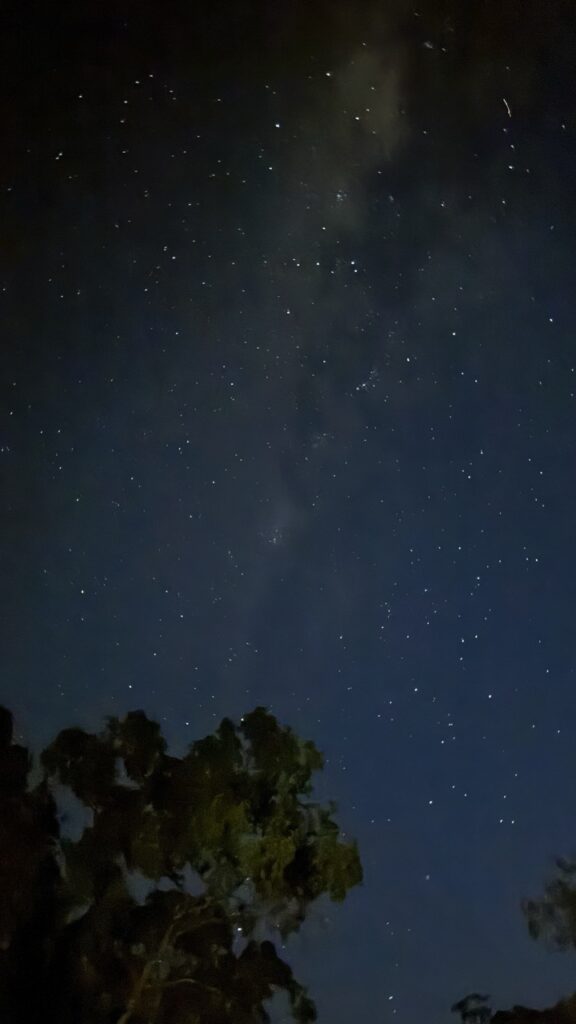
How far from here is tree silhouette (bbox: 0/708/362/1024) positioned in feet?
15.6

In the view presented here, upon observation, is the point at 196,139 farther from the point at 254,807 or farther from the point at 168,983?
the point at 168,983

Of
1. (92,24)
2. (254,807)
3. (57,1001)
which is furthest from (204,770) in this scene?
(92,24)

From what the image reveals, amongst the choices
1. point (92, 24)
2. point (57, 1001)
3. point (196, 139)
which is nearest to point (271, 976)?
point (57, 1001)

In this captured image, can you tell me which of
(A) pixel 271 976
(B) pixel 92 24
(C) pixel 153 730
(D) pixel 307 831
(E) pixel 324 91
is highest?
(B) pixel 92 24

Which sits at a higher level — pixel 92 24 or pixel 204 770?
pixel 92 24

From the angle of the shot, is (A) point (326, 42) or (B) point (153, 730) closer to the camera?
(A) point (326, 42)

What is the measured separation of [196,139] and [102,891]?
246cm

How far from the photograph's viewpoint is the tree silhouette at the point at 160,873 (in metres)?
4.75

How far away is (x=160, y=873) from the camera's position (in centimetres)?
493

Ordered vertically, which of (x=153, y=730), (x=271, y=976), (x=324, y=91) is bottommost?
(x=271, y=976)

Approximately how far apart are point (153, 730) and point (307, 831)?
630mm

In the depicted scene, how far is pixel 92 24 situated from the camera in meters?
4.72

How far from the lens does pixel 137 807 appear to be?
196 inches

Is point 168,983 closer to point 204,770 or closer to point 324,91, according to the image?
point 204,770
